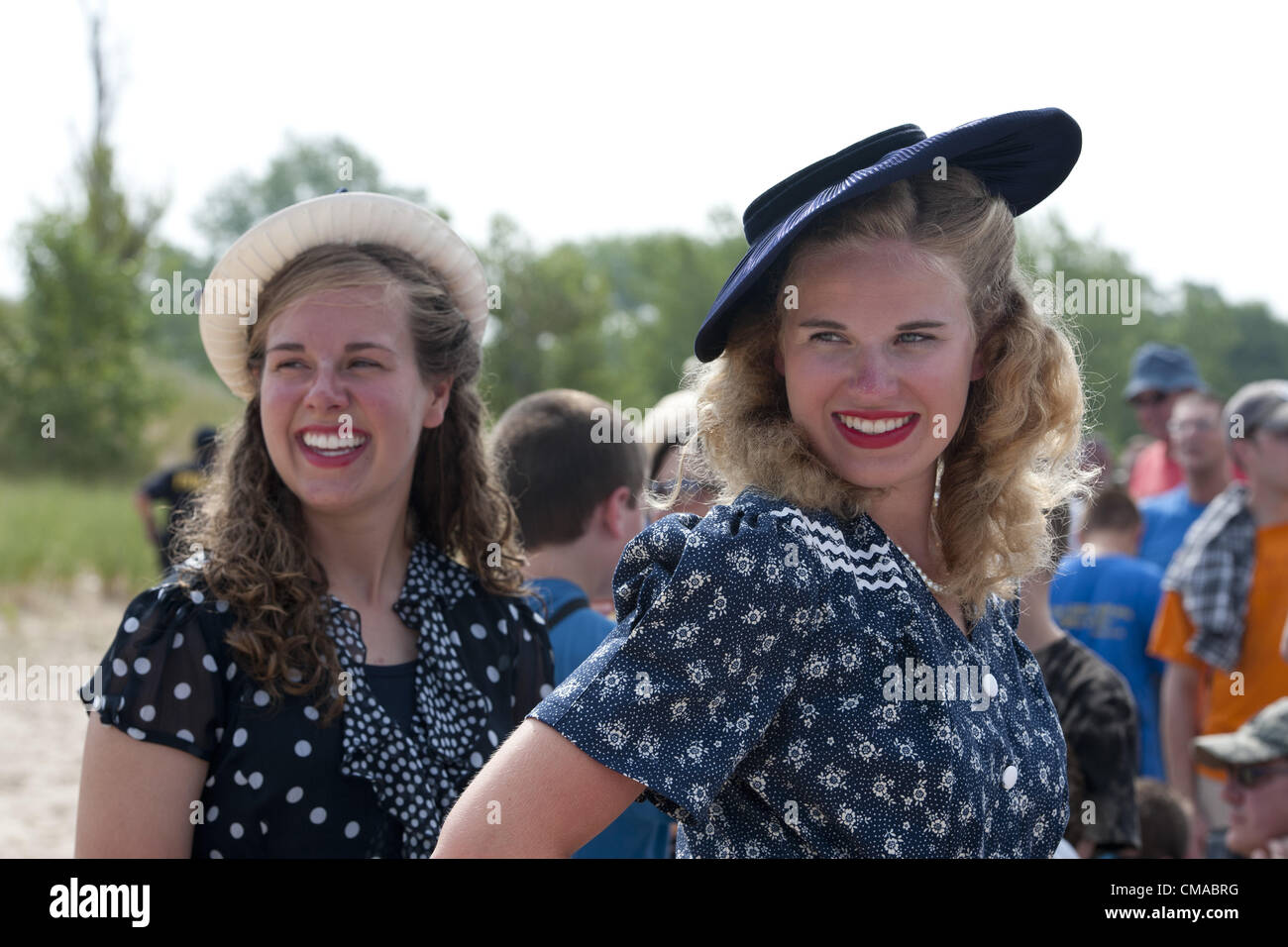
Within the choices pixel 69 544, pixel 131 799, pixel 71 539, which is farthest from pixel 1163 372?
pixel 71 539

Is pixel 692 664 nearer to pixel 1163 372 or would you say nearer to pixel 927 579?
pixel 927 579

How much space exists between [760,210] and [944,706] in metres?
0.77

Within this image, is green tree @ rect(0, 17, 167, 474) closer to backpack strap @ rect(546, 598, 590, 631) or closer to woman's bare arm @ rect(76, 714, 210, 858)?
backpack strap @ rect(546, 598, 590, 631)

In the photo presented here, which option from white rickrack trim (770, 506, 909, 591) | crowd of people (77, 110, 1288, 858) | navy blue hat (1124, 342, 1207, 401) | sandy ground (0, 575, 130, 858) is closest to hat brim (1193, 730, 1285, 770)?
crowd of people (77, 110, 1288, 858)

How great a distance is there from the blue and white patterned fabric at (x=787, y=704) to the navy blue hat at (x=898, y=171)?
1.03 feet

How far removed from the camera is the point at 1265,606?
4.74 metres

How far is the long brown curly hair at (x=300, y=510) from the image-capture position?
7.02 feet

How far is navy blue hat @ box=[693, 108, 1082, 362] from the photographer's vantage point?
1.64m

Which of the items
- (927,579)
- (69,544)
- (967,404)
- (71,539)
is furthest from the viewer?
(71,539)

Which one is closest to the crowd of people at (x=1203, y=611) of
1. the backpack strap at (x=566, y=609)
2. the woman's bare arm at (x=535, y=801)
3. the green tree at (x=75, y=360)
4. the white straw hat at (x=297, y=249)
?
the backpack strap at (x=566, y=609)

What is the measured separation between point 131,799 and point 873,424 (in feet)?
4.35

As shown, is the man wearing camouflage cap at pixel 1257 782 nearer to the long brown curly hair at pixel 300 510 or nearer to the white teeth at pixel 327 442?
the long brown curly hair at pixel 300 510

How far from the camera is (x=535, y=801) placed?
1.37 meters
